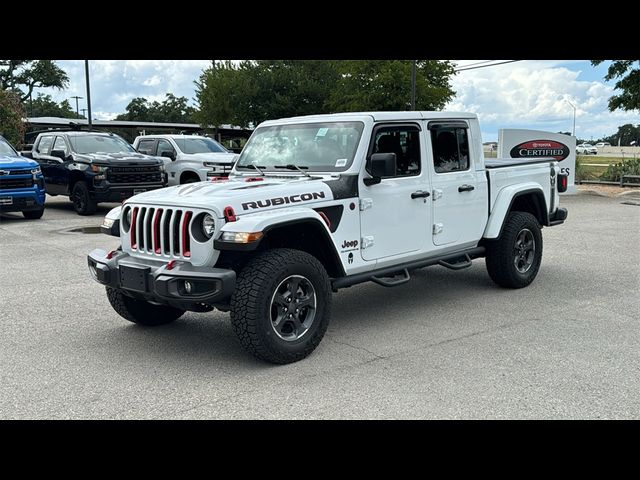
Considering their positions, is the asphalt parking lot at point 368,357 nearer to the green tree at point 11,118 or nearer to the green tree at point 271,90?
the green tree at point 11,118

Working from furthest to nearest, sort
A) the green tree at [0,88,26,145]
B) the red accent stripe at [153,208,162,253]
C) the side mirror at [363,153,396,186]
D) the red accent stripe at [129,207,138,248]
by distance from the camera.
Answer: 1. the green tree at [0,88,26,145]
2. the side mirror at [363,153,396,186]
3. the red accent stripe at [129,207,138,248]
4. the red accent stripe at [153,208,162,253]

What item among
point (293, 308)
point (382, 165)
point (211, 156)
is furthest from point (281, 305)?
point (211, 156)

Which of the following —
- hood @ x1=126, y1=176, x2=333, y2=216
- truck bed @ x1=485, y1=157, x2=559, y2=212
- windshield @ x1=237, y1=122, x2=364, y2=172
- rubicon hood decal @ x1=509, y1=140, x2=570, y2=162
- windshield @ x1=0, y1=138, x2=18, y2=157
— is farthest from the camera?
rubicon hood decal @ x1=509, y1=140, x2=570, y2=162

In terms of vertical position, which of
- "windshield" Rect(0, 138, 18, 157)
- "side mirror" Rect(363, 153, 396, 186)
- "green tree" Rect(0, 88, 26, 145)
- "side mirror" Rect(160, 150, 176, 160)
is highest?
"green tree" Rect(0, 88, 26, 145)

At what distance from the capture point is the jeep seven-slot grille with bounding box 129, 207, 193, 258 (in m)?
5.02

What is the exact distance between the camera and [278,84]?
39.7m

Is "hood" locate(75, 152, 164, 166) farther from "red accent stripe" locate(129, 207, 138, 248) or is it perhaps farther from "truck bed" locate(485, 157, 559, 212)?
"red accent stripe" locate(129, 207, 138, 248)

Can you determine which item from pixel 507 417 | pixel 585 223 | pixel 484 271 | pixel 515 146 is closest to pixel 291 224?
pixel 507 417

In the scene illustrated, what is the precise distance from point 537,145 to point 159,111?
79191mm

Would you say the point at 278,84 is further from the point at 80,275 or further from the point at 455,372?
the point at 455,372

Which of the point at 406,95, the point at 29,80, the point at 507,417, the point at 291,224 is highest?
the point at 29,80

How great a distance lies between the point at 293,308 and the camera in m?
5.09

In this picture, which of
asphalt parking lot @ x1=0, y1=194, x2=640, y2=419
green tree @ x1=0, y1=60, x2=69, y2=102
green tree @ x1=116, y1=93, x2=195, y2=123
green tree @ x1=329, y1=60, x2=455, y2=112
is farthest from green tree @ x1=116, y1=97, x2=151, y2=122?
asphalt parking lot @ x1=0, y1=194, x2=640, y2=419

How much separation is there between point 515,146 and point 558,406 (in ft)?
55.3
